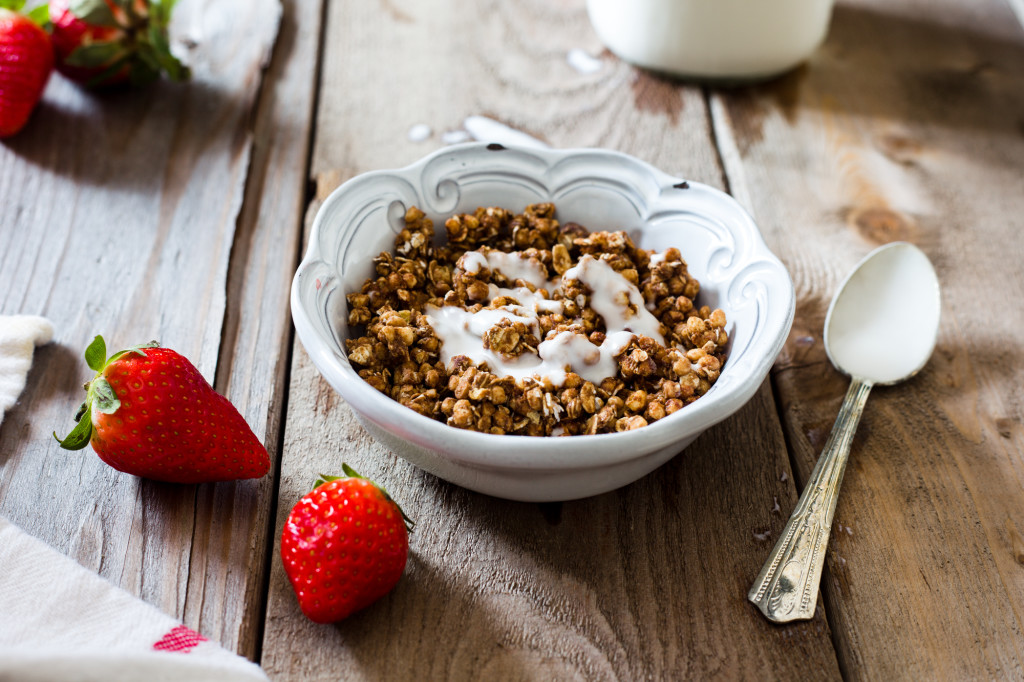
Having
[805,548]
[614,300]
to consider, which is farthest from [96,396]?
[805,548]

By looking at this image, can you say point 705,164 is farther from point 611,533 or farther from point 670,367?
point 611,533

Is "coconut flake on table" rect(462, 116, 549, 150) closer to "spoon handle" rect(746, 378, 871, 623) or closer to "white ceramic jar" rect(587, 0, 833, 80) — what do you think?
"white ceramic jar" rect(587, 0, 833, 80)

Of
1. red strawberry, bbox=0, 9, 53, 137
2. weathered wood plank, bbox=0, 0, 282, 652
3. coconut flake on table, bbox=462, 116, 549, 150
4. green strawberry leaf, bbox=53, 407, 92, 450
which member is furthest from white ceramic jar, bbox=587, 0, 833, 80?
green strawberry leaf, bbox=53, 407, 92, 450

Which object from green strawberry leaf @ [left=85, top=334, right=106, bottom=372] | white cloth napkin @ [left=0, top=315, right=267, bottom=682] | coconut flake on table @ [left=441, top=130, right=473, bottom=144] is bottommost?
coconut flake on table @ [left=441, top=130, right=473, bottom=144]

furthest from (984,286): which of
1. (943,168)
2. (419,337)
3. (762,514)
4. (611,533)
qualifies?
(419,337)

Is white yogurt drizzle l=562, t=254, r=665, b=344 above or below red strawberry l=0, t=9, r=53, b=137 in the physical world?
below
